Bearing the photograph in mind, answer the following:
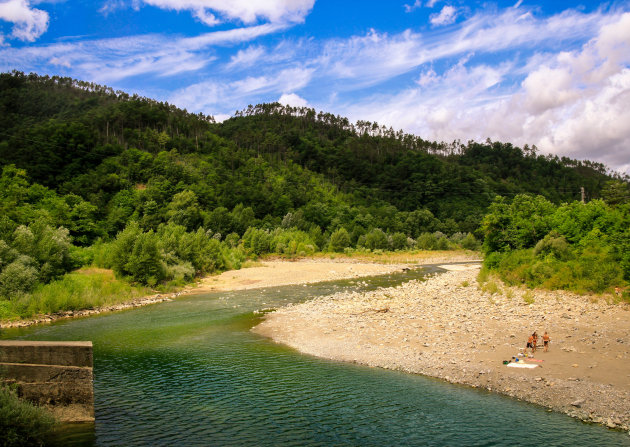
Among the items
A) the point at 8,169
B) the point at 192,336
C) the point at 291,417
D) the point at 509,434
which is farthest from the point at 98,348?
the point at 8,169

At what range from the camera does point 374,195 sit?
145 meters

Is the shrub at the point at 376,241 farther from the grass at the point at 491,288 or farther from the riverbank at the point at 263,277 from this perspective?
the grass at the point at 491,288

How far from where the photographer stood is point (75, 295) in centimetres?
2916

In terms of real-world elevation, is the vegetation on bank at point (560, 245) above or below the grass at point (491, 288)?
above

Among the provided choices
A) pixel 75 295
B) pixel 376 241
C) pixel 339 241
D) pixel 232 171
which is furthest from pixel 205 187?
pixel 75 295

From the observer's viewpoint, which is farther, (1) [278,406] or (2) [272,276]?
(2) [272,276]

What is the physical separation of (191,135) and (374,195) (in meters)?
64.5

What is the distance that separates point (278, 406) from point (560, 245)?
2477 centimetres

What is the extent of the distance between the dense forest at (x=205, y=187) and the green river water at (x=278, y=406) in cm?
1464

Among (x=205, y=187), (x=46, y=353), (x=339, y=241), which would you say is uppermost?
(x=205, y=187)

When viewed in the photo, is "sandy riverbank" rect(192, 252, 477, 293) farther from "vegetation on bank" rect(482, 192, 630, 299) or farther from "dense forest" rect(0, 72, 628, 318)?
Result: "vegetation on bank" rect(482, 192, 630, 299)

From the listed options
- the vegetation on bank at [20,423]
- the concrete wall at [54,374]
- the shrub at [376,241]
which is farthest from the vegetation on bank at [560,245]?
the shrub at [376,241]

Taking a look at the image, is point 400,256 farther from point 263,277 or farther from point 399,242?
point 263,277

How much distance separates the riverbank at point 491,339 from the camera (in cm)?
1309
